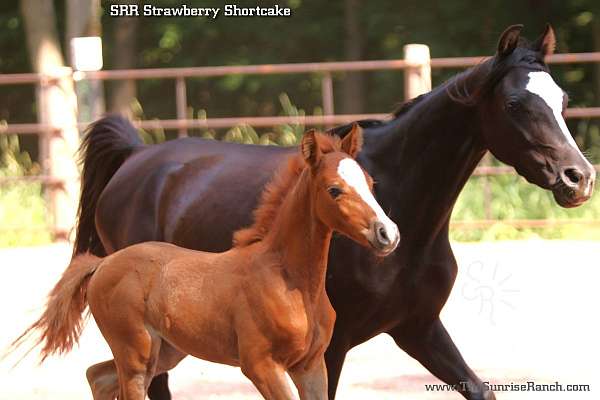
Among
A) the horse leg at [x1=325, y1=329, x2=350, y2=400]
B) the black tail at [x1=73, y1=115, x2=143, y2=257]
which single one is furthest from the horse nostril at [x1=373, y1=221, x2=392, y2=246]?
the black tail at [x1=73, y1=115, x2=143, y2=257]

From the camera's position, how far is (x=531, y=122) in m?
4.11

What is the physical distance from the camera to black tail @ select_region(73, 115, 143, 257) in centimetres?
562

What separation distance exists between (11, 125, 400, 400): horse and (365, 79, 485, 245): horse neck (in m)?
0.72

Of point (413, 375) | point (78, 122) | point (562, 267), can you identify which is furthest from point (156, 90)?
point (413, 375)

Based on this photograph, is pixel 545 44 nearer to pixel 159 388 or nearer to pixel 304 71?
pixel 159 388

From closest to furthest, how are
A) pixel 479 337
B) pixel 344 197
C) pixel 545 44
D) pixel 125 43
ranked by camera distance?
pixel 344 197
pixel 545 44
pixel 479 337
pixel 125 43

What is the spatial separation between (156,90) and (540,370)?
1421cm

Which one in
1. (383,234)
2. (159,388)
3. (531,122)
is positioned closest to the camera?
(383,234)

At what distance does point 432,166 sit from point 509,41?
0.53 m

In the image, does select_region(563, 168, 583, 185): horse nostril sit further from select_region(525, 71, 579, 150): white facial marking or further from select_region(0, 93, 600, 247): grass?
select_region(0, 93, 600, 247): grass

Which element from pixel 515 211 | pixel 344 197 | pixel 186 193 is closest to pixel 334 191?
pixel 344 197

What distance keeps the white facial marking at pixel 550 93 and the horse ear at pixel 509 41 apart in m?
0.14

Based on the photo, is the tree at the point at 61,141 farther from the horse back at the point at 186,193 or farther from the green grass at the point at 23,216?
the horse back at the point at 186,193

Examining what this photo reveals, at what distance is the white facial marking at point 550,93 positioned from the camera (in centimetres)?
406
